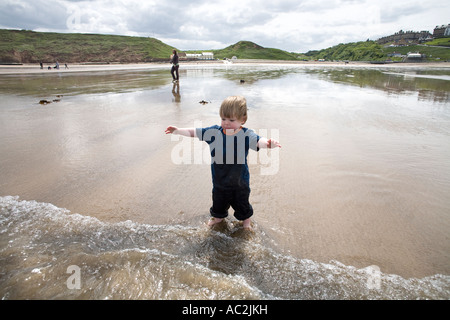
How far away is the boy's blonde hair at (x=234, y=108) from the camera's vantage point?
204 centimetres

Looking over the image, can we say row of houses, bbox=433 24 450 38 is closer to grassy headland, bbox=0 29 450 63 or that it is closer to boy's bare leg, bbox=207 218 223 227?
grassy headland, bbox=0 29 450 63

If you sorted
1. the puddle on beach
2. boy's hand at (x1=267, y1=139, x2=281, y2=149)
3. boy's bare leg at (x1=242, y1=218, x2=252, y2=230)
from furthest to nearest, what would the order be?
1. boy's bare leg at (x1=242, y1=218, x2=252, y2=230)
2. boy's hand at (x1=267, y1=139, x2=281, y2=149)
3. the puddle on beach

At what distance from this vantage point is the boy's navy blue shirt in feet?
7.34

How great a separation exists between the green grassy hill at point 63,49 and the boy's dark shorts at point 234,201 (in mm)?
62397

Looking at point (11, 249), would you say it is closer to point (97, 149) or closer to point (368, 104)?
point (97, 149)

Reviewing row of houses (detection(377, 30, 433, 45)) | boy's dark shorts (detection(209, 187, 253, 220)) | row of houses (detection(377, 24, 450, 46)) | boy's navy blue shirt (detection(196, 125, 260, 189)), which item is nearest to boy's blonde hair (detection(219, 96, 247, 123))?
boy's navy blue shirt (detection(196, 125, 260, 189))

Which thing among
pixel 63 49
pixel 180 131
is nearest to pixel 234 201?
pixel 180 131

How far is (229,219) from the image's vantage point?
269cm

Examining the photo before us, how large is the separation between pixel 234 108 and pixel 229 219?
4.36 feet

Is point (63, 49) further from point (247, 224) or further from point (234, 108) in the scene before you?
point (247, 224)

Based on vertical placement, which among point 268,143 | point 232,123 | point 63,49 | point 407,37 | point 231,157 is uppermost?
point 407,37

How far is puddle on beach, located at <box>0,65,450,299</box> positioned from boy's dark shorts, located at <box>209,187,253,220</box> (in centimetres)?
21
